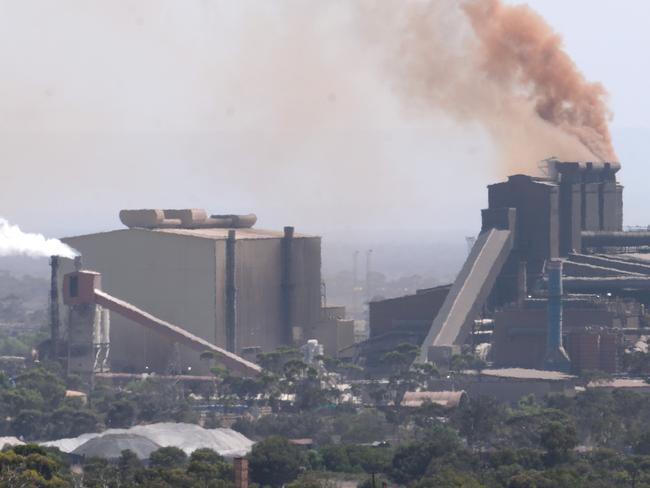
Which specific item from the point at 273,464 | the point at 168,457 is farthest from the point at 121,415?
the point at 273,464

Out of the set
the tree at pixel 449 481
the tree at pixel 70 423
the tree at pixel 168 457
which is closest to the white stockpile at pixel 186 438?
the tree at pixel 70 423

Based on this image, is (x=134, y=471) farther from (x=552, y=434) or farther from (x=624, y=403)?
(x=624, y=403)

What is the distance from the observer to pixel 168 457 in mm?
151125

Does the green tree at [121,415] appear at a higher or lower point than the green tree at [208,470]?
higher

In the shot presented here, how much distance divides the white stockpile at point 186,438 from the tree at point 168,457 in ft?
22.4

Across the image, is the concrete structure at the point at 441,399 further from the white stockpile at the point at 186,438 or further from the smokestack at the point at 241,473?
the smokestack at the point at 241,473

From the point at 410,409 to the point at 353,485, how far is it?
4726 centimetres

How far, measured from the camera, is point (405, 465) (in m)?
146

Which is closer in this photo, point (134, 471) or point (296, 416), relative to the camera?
point (134, 471)

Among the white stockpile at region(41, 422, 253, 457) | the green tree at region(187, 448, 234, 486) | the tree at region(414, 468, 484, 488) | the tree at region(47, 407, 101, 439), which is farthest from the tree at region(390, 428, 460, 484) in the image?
the tree at region(47, 407, 101, 439)

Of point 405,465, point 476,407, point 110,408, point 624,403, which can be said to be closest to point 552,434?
point 405,465

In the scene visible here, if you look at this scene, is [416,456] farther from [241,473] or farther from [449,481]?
[241,473]

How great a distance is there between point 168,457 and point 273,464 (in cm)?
926

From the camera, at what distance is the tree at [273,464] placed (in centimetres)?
14338
